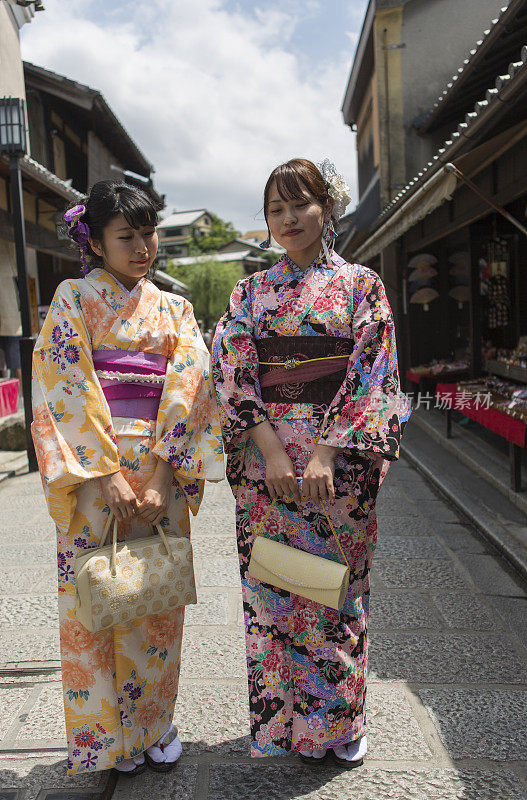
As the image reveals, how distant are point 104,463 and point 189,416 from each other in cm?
34

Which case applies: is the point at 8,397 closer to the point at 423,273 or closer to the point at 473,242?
the point at 473,242

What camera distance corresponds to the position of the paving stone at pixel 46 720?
2379mm

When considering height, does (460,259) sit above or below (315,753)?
above

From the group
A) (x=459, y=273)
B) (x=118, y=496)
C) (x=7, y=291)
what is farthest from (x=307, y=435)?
(x=7, y=291)

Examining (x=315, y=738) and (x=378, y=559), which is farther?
(x=378, y=559)

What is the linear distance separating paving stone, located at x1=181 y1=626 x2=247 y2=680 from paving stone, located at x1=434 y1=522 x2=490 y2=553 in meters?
1.93

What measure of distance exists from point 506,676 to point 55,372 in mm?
2218

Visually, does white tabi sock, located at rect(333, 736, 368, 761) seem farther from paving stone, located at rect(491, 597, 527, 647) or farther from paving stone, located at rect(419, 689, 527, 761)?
paving stone, located at rect(491, 597, 527, 647)

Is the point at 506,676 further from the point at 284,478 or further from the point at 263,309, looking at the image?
the point at 263,309

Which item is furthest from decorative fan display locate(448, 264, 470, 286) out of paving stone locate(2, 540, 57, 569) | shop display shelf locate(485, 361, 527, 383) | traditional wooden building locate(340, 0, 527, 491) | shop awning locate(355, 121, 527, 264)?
paving stone locate(2, 540, 57, 569)

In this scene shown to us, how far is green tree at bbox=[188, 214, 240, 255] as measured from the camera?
66000 mm

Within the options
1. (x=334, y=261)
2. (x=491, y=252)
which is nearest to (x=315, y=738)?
(x=334, y=261)

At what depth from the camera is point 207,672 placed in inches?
109

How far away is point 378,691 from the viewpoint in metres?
2.62
